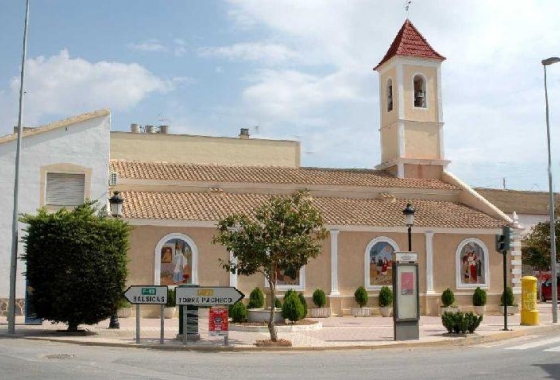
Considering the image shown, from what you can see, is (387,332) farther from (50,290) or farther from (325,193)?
(325,193)

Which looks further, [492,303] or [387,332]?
[492,303]

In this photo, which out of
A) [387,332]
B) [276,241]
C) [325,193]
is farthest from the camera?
[325,193]

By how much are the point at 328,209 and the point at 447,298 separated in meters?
6.33

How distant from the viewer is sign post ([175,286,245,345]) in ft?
59.8

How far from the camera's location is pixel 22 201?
25734 millimetres

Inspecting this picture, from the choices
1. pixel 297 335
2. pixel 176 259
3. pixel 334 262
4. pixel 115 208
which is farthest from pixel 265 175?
pixel 297 335

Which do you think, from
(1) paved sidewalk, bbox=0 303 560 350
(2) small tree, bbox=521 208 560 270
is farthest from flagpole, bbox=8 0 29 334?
(2) small tree, bbox=521 208 560 270

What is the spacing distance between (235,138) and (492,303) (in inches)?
762

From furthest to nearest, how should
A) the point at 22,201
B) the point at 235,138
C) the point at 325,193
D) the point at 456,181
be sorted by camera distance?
1. the point at 235,138
2. the point at 456,181
3. the point at 325,193
4. the point at 22,201

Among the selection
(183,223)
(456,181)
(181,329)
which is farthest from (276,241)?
(456,181)

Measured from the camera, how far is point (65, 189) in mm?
26344

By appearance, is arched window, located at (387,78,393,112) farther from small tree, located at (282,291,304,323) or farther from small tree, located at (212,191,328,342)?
small tree, located at (212,191,328,342)

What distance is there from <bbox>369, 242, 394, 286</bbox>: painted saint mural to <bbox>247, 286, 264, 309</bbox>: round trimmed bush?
532 cm

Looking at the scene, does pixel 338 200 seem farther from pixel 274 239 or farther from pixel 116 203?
pixel 274 239
